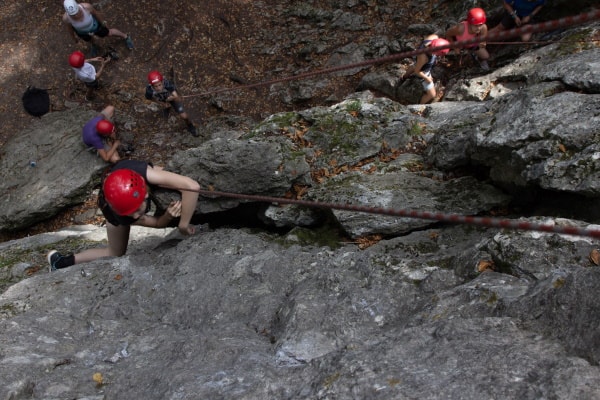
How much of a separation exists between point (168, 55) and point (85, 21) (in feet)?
7.79

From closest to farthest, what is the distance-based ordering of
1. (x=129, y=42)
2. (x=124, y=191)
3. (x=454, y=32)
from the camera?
(x=124, y=191) < (x=454, y=32) < (x=129, y=42)

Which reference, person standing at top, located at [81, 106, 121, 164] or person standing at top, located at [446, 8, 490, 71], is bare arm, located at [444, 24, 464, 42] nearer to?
person standing at top, located at [446, 8, 490, 71]

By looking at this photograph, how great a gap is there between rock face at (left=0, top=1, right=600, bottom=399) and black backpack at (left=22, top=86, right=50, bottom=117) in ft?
18.3

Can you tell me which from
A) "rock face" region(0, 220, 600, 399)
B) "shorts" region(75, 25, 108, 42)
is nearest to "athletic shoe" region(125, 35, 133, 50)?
"shorts" region(75, 25, 108, 42)

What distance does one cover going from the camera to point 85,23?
10.2 m

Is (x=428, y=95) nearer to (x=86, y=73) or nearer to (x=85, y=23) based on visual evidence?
(x=86, y=73)

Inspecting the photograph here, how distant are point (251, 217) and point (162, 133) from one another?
20.1ft

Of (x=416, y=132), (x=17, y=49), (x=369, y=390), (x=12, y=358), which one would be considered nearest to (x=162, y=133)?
(x=17, y=49)

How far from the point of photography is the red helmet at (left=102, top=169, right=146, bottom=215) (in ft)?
13.0

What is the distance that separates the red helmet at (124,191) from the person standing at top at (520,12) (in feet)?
24.0

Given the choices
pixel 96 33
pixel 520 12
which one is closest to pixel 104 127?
pixel 96 33

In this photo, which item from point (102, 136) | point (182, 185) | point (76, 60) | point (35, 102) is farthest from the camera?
point (35, 102)

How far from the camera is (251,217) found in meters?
5.50

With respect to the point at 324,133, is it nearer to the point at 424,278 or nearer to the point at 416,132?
the point at 416,132
